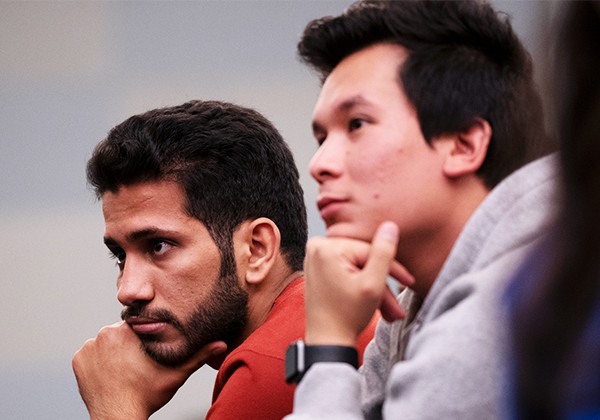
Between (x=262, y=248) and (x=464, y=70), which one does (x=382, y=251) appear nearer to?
(x=464, y=70)

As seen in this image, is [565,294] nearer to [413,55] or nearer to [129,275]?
[413,55]

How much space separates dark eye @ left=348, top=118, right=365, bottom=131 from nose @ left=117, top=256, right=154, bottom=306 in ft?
2.42

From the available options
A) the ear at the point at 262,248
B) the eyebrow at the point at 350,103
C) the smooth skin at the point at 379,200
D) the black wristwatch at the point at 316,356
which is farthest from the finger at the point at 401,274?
the ear at the point at 262,248

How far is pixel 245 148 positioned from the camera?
2.15 metres

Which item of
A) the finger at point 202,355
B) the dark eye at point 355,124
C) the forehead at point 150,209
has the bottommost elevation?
the finger at point 202,355

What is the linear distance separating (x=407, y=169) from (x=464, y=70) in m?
0.17

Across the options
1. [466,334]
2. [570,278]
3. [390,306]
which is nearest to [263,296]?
[390,306]

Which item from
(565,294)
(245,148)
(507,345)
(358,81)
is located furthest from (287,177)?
(565,294)

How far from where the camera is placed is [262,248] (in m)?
2.11

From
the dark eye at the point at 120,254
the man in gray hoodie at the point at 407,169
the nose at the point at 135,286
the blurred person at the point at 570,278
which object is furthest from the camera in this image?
the dark eye at the point at 120,254

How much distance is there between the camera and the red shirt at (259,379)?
5.74 ft

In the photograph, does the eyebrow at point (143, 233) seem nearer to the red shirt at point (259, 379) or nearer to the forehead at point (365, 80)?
the red shirt at point (259, 379)

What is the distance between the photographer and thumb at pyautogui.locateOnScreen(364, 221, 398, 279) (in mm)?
1354

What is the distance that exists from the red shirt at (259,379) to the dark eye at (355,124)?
0.53 metres
